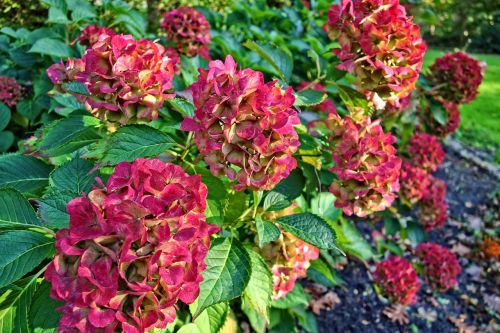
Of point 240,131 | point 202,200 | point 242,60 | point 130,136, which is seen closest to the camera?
point 202,200

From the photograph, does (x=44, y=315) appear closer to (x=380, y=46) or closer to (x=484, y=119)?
(x=380, y=46)

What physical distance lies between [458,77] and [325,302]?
176 cm

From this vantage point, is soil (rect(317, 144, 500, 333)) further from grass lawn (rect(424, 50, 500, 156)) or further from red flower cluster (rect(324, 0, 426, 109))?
red flower cluster (rect(324, 0, 426, 109))

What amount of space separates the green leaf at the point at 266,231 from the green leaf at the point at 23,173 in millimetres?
646

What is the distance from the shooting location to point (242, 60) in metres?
2.36

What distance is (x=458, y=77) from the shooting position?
299 cm

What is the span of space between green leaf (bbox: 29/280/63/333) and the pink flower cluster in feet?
1.49

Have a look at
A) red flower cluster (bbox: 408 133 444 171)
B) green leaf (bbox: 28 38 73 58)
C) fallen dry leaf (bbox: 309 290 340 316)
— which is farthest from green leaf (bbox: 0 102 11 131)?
red flower cluster (bbox: 408 133 444 171)

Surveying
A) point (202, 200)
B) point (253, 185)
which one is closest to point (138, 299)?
point (202, 200)

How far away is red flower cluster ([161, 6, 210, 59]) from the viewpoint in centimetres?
244

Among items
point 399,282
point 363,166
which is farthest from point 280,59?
point 399,282

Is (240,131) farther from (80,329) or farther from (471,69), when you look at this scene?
(471,69)

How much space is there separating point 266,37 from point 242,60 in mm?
477

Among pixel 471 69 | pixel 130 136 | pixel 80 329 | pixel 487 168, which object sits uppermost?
pixel 130 136
